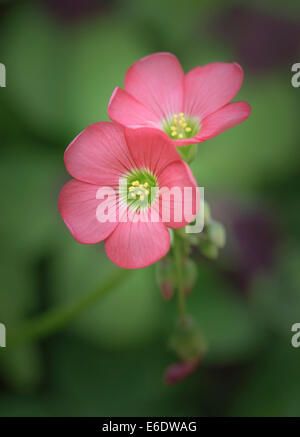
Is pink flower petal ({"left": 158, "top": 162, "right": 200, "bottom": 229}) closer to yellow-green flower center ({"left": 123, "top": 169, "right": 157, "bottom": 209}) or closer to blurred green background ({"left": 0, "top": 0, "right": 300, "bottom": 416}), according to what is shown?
yellow-green flower center ({"left": 123, "top": 169, "right": 157, "bottom": 209})

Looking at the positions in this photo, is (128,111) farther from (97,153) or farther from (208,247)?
(208,247)

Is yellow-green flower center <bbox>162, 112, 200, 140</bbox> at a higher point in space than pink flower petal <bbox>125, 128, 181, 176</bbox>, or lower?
higher

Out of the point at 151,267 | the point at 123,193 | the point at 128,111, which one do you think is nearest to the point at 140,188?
the point at 123,193

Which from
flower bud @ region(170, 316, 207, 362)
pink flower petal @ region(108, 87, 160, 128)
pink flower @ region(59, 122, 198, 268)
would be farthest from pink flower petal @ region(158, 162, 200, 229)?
flower bud @ region(170, 316, 207, 362)

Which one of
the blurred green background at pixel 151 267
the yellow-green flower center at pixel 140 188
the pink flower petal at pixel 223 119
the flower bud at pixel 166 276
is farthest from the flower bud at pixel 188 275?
the blurred green background at pixel 151 267

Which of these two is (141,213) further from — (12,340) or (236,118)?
(12,340)

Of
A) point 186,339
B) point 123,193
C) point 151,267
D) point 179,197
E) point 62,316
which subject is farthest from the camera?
point 151,267

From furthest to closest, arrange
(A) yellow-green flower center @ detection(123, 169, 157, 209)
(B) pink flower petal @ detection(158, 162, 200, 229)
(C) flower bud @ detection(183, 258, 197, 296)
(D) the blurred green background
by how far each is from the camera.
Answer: (D) the blurred green background → (C) flower bud @ detection(183, 258, 197, 296) → (A) yellow-green flower center @ detection(123, 169, 157, 209) → (B) pink flower petal @ detection(158, 162, 200, 229)

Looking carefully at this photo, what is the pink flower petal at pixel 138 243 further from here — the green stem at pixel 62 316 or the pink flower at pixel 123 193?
the green stem at pixel 62 316
